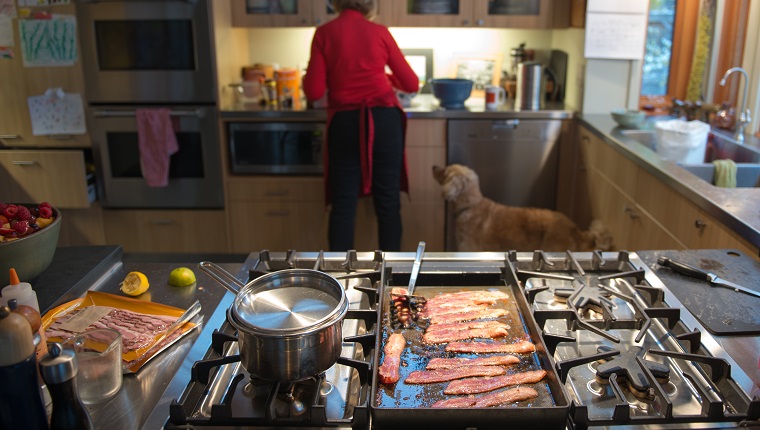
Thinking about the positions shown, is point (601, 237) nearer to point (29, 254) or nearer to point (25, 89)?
point (29, 254)

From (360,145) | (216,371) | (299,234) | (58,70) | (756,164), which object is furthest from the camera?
(299,234)

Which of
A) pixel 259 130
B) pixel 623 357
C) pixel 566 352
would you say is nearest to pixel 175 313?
pixel 566 352

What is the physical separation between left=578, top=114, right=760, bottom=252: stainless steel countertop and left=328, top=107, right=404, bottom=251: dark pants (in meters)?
1.02

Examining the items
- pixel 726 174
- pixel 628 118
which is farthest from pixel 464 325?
pixel 628 118

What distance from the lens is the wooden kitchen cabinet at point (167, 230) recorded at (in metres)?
3.71

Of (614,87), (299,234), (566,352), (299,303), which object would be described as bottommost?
(299,234)

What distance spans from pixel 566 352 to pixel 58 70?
3134mm

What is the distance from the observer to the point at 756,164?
271 cm

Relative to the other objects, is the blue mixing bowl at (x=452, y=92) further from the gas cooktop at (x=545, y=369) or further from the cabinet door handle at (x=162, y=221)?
the gas cooktop at (x=545, y=369)

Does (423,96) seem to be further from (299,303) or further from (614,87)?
(299,303)

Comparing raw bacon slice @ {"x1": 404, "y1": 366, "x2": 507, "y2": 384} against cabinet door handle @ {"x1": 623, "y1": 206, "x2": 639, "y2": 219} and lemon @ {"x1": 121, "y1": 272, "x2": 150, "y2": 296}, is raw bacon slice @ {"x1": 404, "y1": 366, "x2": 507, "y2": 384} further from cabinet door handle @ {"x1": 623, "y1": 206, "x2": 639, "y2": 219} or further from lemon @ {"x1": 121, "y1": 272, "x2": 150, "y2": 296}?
cabinet door handle @ {"x1": 623, "y1": 206, "x2": 639, "y2": 219}

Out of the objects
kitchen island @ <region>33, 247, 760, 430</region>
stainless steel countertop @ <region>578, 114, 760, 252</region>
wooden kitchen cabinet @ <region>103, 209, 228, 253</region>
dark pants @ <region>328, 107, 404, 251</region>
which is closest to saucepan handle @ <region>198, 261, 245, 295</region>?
kitchen island @ <region>33, 247, 760, 430</region>

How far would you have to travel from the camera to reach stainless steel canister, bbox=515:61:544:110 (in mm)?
3633

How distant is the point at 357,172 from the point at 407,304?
1.82 m
